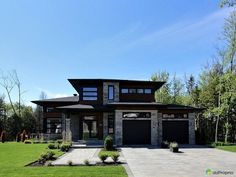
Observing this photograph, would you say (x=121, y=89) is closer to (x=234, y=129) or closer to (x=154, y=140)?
(x=154, y=140)

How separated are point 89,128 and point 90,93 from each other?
3.93 m

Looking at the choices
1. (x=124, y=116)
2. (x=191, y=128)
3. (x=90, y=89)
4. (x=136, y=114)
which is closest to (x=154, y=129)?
(x=136, y=114)

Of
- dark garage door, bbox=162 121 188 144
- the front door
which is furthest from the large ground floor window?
dark garage door, bbox=162 121 188 144

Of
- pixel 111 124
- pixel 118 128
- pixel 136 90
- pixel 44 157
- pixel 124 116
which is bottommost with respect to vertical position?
pixel 44 157

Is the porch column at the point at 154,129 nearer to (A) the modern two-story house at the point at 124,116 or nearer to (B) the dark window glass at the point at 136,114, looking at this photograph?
(A) the modern two-story house at the point at 124,116

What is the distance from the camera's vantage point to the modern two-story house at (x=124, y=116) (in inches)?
1276

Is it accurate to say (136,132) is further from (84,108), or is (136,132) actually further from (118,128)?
(84,108)

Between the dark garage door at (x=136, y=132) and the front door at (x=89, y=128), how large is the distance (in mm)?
4827

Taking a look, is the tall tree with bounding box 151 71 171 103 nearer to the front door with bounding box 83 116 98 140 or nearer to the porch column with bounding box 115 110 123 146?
the front door with bounding box 83 116 98 140

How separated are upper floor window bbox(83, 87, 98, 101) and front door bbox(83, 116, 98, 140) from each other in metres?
2.22

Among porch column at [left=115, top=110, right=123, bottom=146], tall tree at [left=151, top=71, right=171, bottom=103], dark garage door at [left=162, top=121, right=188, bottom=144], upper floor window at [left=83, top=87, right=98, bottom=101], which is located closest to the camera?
porch column at [left=115, top=110, right=123, bottom=146]

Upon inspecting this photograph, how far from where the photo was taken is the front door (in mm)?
36125

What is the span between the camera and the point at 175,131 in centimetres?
3462

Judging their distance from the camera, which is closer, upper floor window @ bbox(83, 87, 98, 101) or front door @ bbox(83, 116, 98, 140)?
front door @ bbox(83, 116, 98, 140)
